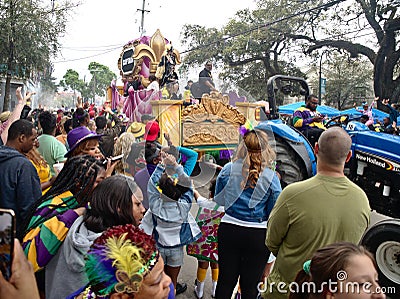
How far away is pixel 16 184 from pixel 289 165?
3477mm

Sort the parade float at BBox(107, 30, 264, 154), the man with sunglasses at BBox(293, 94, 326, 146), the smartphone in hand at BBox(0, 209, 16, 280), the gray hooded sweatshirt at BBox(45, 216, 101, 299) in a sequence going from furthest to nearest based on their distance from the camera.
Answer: the man with sunglasses at BBox(293, 94, 326, 146), the parade float at BBox(107, 30, 264, 154), the gray hooded sweatshirt at BBox(45, 216, 101, 299), the smartphone in hand at BBox(0, 209, 16, 280)

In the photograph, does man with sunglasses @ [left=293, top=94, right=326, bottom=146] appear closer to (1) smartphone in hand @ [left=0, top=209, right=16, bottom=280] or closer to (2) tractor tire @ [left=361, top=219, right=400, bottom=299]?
(2) tractor tire @ [left=361, top=219, right=400, bottom=299]

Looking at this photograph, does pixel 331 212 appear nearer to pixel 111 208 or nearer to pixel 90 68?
pixel 111 208

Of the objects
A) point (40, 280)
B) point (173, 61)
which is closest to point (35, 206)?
point (40, 280)

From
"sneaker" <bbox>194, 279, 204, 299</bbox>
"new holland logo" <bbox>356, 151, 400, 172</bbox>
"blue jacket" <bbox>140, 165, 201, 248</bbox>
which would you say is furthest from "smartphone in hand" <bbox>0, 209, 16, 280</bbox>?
"new holland logo" <bbox>356, 151, 400, 172</bbox>

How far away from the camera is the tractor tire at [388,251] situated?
11.1ft

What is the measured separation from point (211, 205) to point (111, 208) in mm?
1018

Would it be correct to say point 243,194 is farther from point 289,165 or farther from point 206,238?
point 289,165

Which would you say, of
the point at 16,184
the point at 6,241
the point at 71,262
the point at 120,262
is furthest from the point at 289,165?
the point at 6,241

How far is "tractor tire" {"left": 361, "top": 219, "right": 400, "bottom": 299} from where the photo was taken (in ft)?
11.1

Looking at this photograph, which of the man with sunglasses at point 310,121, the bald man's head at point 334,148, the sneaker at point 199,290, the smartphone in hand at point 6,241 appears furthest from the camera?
the man with sunglasses at point 310,121

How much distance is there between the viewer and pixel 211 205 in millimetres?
2713

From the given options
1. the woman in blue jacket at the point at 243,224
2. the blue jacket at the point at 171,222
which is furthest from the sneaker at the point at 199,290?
the woman in blue jacket at the point at 243,224

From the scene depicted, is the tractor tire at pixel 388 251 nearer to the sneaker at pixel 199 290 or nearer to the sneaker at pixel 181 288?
the sneaker at pixel 199 290
